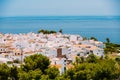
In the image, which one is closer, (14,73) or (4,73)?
(4,73)

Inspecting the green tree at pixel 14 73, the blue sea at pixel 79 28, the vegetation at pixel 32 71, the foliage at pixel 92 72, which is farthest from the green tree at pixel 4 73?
the blue sea at pixel 79 28

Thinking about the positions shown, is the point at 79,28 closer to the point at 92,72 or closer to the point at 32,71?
the point at 92,72

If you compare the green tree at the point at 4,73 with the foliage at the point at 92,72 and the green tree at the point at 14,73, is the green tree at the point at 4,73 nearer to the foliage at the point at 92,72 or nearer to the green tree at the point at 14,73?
the green tree at the point at 14,73

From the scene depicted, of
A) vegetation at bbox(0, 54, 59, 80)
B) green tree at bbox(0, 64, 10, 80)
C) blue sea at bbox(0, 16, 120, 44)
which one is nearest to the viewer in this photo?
vegetation at bbox(0, 54, 59, 80)

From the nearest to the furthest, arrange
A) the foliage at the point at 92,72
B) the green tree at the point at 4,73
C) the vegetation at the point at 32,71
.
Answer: the vegetation at the point at 32,71, the green tree at the point at 4,73, the foliage at the point at 92,72

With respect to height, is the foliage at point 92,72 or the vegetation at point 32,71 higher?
the vegetation at point 32,71

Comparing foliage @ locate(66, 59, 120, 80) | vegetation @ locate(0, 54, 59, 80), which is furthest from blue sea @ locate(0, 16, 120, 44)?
vegetation @ locate(0, 54, 59, 80)

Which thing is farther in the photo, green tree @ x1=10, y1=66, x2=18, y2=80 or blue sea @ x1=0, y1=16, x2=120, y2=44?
blue sea @ x1=0, y1=16, x2=120, y2=44

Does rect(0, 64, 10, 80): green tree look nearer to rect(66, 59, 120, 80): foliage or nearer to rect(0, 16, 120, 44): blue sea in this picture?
rect(66, 59, 120, 80): foliage

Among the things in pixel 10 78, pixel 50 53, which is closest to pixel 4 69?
pixel 10 78

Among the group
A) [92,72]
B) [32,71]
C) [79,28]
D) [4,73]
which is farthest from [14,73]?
[79,28]

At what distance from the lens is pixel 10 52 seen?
59.4 feet

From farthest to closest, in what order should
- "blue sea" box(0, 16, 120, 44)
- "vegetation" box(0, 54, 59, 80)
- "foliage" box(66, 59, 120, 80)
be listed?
1. "blue sea" box(0, 16, 120, 44)
2. "foliage" box(66, 59, 120, 80)
3. "vegetation" box(0, 54, 59, 80)

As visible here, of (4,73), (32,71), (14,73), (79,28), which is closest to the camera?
(32,71)
